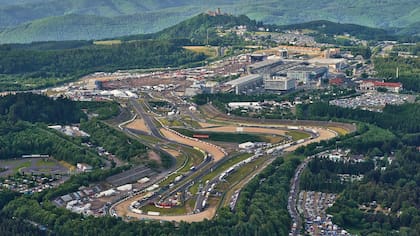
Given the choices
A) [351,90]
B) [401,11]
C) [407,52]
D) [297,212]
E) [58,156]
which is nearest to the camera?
[297,212]

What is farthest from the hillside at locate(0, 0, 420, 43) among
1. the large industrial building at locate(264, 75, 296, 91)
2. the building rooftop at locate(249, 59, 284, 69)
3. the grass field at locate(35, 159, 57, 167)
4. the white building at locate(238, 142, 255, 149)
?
the grass field at locate(35, 159, 57, 167)

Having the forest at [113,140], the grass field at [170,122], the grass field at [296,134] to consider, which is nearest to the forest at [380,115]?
the grass field at [296,134]

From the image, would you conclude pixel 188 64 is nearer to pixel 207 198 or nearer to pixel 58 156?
pixel 58 156

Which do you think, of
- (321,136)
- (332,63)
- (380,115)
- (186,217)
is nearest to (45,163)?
(186,217)

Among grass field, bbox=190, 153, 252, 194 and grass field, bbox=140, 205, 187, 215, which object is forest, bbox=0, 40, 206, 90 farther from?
grass field, bbox=140, 205, 187, 215

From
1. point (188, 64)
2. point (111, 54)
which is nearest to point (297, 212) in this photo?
point (188, 64)

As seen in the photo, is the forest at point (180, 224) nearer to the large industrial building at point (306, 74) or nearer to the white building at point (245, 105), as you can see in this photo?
the white building at point (245, 105)

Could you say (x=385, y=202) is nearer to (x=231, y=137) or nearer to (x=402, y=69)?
(x=231, y=137)
